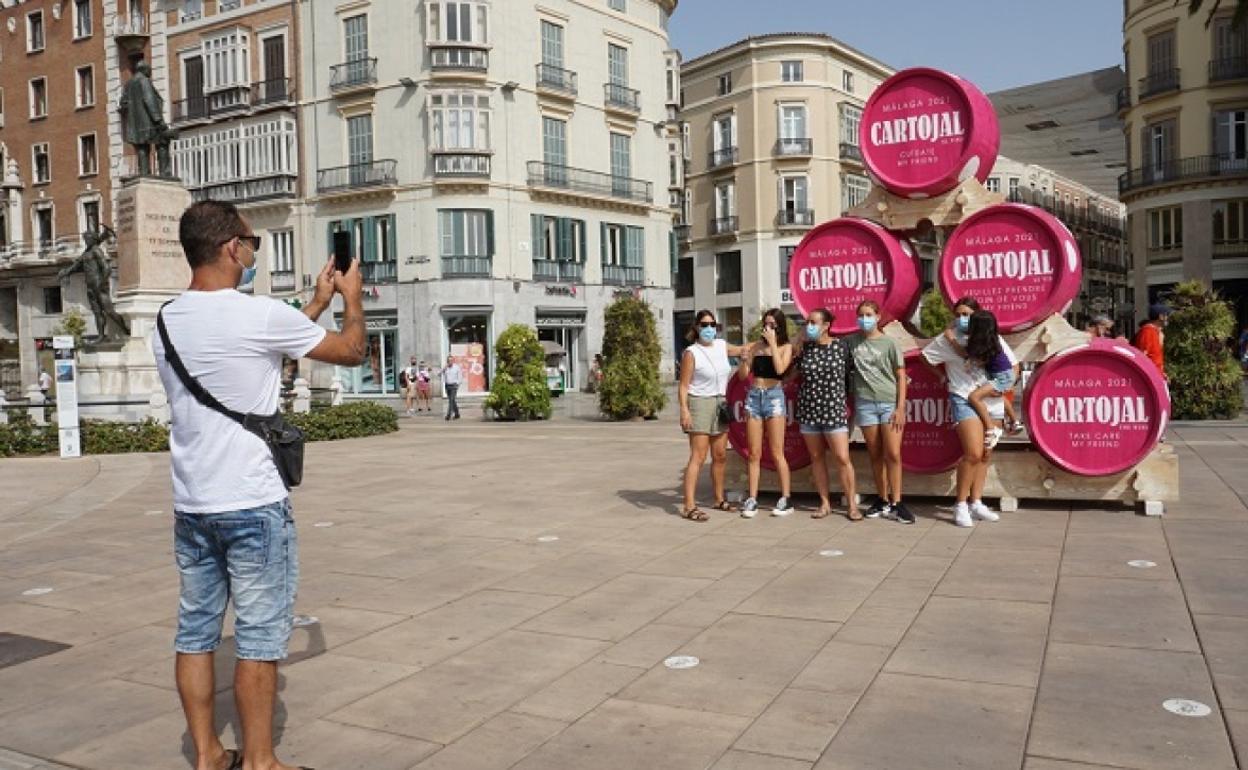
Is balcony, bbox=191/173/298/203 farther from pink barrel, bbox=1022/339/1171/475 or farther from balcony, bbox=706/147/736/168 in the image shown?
pink barrel, bbox=1022/339/1171/475

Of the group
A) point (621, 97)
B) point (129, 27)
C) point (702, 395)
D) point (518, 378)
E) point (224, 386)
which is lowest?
point (518, 378)

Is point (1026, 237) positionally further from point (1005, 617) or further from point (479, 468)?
Result: point (479, 468)

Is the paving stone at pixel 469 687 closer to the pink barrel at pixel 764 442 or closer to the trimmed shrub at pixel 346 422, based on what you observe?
the pink barrel at pixel 764 442

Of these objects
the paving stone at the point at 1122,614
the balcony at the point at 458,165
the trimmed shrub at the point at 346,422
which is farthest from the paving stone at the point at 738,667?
the balcony at the point at 458,165

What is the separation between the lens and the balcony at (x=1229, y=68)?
37125 millimetres

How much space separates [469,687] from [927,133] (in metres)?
6.52

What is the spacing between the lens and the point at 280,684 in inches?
180

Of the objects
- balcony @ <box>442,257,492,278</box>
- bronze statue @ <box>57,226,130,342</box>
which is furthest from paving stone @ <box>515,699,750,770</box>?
balcony @ <box>442,257,492,278</box>

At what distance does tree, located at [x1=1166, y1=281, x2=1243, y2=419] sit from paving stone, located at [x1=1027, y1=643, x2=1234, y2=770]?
1363cm

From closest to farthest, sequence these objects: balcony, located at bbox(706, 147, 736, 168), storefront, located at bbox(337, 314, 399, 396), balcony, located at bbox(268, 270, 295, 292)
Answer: storefront, located at bbox(337, 314, 399, 396) < balcony, located at bbox(268, 270, 295, 292) < balcony, located at bbox(706, 147, 736, 168)

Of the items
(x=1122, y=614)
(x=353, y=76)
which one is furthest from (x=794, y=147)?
(x=1122, y=614)

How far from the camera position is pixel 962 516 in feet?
25.9

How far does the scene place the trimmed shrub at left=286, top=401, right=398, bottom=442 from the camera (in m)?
18.4

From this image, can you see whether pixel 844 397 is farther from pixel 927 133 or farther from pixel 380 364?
pixel 380 364
